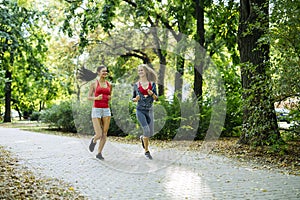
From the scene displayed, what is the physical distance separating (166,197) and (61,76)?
3593mm

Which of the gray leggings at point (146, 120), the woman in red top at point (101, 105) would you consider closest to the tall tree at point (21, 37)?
the woman in red top at point (101, 105)

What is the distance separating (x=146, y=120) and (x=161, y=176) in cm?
227

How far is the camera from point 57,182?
6.30 metres

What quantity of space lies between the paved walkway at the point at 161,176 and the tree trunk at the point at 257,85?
1148mm

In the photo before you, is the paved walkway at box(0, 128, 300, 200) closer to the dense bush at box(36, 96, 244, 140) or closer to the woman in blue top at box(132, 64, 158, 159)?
the woman in blue top at box(132, 64, 158, 159)

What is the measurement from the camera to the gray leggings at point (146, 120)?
859 cm

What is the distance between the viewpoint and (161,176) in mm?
6758

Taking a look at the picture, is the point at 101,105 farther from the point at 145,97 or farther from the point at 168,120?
the point at 168,120

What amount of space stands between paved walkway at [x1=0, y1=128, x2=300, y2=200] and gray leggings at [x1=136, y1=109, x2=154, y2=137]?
677 millimetres

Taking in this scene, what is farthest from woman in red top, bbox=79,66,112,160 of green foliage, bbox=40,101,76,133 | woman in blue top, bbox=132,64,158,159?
green foliage, bbox=40,101,76,133

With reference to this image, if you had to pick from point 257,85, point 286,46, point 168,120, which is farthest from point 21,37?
point 168,120

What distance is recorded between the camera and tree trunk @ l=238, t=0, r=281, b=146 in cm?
813

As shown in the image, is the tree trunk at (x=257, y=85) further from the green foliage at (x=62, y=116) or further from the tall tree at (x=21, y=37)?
the green foliage at (x=62, y=116)

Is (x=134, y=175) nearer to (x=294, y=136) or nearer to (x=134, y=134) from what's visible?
(x=294, y=136)
